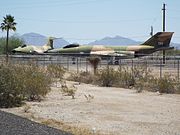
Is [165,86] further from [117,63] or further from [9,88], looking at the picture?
[117,63]

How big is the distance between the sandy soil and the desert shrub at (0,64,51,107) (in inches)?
25.3

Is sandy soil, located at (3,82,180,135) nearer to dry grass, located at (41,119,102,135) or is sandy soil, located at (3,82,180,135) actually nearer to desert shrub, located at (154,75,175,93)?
dry grass, located at (41,119,102,135)

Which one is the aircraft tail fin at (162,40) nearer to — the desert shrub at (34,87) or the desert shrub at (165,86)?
the desert shrub at (165,86)

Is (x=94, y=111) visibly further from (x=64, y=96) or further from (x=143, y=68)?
(x=143, y=68)

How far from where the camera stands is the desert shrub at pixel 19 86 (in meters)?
19.0

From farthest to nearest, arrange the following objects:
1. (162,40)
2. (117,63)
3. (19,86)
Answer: (162,40) < (117,63) < (19,86)

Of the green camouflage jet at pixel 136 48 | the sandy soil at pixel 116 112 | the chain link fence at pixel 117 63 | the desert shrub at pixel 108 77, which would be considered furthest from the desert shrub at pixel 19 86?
the green camouflage jet at pixel 136 48

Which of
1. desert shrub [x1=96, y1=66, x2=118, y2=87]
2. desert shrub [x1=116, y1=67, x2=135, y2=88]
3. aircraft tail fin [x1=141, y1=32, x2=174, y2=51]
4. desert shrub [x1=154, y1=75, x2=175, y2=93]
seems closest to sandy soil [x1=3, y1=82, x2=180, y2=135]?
desert shrub [x1=154, y1=75, x2=175, y2=93]

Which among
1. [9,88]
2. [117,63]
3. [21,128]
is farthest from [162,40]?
[21,128]

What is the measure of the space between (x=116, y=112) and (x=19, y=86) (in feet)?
16.7

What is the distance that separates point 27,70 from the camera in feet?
77.9

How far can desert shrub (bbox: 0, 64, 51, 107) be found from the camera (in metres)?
19.0

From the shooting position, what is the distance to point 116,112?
1700 centimetres

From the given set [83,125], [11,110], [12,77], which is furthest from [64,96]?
[83,125]
